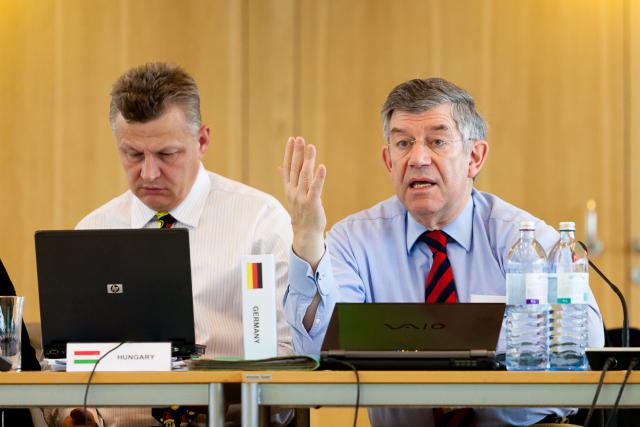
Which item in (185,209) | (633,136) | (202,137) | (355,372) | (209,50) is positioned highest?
(209,50)

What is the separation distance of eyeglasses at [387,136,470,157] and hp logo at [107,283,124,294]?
97cm

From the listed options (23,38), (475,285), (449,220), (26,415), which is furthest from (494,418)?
(23,38)

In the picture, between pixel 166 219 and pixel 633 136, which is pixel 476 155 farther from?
pixel 633 136

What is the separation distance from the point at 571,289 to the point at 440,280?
0.70 metres

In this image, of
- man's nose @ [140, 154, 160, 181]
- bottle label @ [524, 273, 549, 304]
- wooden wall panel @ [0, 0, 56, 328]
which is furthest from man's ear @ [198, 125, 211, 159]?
wooden wall panel @ [0, 0, 56, 328]

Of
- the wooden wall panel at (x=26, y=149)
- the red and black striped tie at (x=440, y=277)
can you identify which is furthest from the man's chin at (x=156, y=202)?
the wooden wall panel at (x=26, y=149)

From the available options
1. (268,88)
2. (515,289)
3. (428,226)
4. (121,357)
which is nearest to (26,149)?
(268,88)

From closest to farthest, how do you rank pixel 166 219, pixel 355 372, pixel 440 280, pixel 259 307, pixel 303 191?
pixel 355 372
pixel 259 307
pixel 303 191
pixel 440 280
pixel 166 219

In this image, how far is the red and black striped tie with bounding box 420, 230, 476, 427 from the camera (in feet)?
8.87

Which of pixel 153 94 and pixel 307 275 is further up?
pixel 153 94

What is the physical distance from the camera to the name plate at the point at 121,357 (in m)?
2.22

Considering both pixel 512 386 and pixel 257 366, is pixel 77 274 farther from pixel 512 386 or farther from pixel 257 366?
pixel 512 386

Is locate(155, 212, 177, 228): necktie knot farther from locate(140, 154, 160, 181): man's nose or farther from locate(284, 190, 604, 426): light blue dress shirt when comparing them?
locate(284, 190, 604, 426): light blue dress shirt

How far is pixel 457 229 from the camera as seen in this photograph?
2.99 metres
